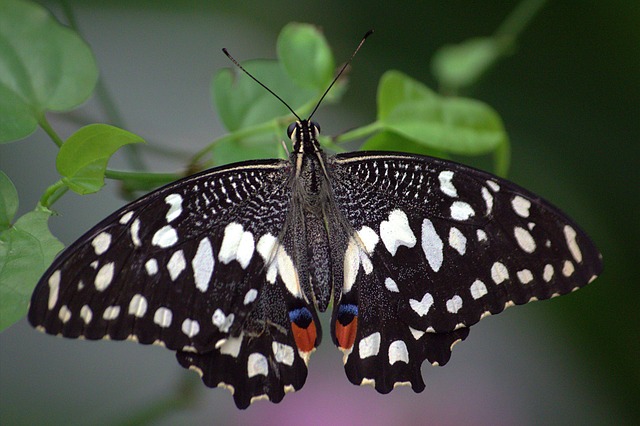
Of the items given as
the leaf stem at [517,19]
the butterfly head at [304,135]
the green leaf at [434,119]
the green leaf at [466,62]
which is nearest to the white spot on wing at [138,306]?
the butterfly head at [304,135]

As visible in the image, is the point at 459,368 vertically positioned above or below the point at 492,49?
below

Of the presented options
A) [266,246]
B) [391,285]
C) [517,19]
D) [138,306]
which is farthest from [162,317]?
[517,19]

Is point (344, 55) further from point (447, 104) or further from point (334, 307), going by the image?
point (334, 307)

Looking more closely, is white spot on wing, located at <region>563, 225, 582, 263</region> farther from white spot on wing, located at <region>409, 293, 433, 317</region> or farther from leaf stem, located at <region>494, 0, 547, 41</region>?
leaf stem, located at <region>494, 0, 547, 41</region>

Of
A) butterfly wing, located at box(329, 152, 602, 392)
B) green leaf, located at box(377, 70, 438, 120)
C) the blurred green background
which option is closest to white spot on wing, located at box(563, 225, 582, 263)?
butterfly wing, located at box(329, 152, 602, 392)

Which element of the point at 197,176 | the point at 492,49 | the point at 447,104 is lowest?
the point at 197,176

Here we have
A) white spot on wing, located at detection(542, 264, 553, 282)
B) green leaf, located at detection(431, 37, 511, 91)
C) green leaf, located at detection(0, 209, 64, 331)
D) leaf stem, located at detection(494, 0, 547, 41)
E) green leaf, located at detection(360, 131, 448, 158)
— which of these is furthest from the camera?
leaf stem, located at detection(494, 0, 547, 41)

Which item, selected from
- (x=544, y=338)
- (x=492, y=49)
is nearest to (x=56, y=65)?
(x=492, y=49)
